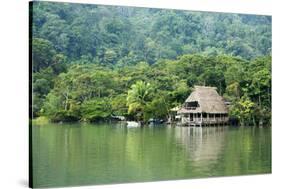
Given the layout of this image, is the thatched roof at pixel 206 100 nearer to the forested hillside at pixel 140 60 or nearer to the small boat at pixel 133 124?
the forested hillside at pixel 140 60

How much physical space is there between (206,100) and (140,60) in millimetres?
1245

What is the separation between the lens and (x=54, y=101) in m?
8.99

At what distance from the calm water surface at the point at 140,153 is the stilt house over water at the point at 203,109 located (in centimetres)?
12

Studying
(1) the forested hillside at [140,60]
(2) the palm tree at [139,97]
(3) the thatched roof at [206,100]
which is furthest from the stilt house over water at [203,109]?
(2) the palm tree at [139,97]

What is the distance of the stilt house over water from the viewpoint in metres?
9.95

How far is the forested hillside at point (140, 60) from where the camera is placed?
899 centimetres

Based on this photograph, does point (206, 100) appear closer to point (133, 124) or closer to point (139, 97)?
point (139, 97)

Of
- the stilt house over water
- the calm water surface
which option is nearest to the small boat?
the calm water surface

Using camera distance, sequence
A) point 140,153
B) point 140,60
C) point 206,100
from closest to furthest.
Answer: point 140,153 < point 140,60 < point 206,100

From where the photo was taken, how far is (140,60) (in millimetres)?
9609

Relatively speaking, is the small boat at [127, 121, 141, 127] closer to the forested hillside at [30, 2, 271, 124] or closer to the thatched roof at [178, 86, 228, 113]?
the forested hillside at [30, 2, 271, 124]

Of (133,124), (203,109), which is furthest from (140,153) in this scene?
(203,109)

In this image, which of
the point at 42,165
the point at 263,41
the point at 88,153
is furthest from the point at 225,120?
the point at 42,165

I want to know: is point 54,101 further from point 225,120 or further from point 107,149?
point 225,120
